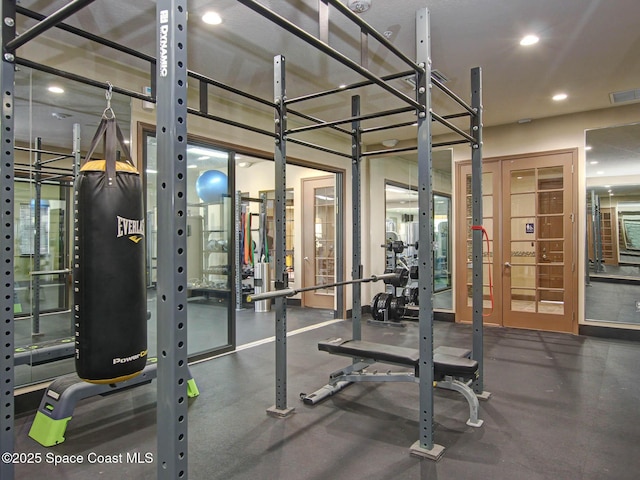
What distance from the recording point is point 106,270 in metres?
1.65

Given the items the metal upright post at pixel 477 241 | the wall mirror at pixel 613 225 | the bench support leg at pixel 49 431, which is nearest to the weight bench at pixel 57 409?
the bench support leg at pixel 49 431

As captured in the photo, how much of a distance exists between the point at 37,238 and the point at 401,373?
303cm

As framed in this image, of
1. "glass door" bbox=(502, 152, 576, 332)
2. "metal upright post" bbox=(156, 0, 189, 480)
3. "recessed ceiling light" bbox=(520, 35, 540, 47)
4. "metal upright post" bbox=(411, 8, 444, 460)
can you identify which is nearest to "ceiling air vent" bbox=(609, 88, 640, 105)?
"glass door" bbox=(502, 152, 576, 332)

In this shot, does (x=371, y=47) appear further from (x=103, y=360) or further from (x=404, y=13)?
(x=103, y=360)

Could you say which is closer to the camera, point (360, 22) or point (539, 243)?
point (360, 22)

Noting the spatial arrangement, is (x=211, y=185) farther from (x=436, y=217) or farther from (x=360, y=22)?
(x=436, y=217)

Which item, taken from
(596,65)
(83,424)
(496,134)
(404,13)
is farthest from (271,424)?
(496,134)

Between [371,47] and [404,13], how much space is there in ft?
1.82

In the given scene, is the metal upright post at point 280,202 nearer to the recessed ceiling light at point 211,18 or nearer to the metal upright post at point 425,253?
the recessed ceiling light at point 211,18

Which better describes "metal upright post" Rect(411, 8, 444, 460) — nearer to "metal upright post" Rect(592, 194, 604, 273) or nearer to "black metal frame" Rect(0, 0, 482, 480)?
"black metal frame" Rect(0, 0, 482, 480)

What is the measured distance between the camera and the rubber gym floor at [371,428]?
2188 millimetres

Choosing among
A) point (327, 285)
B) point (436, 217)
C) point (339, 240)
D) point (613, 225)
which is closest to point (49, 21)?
point (327, 285)

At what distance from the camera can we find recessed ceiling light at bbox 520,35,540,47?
323 centimetres

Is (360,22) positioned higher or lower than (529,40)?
lower
